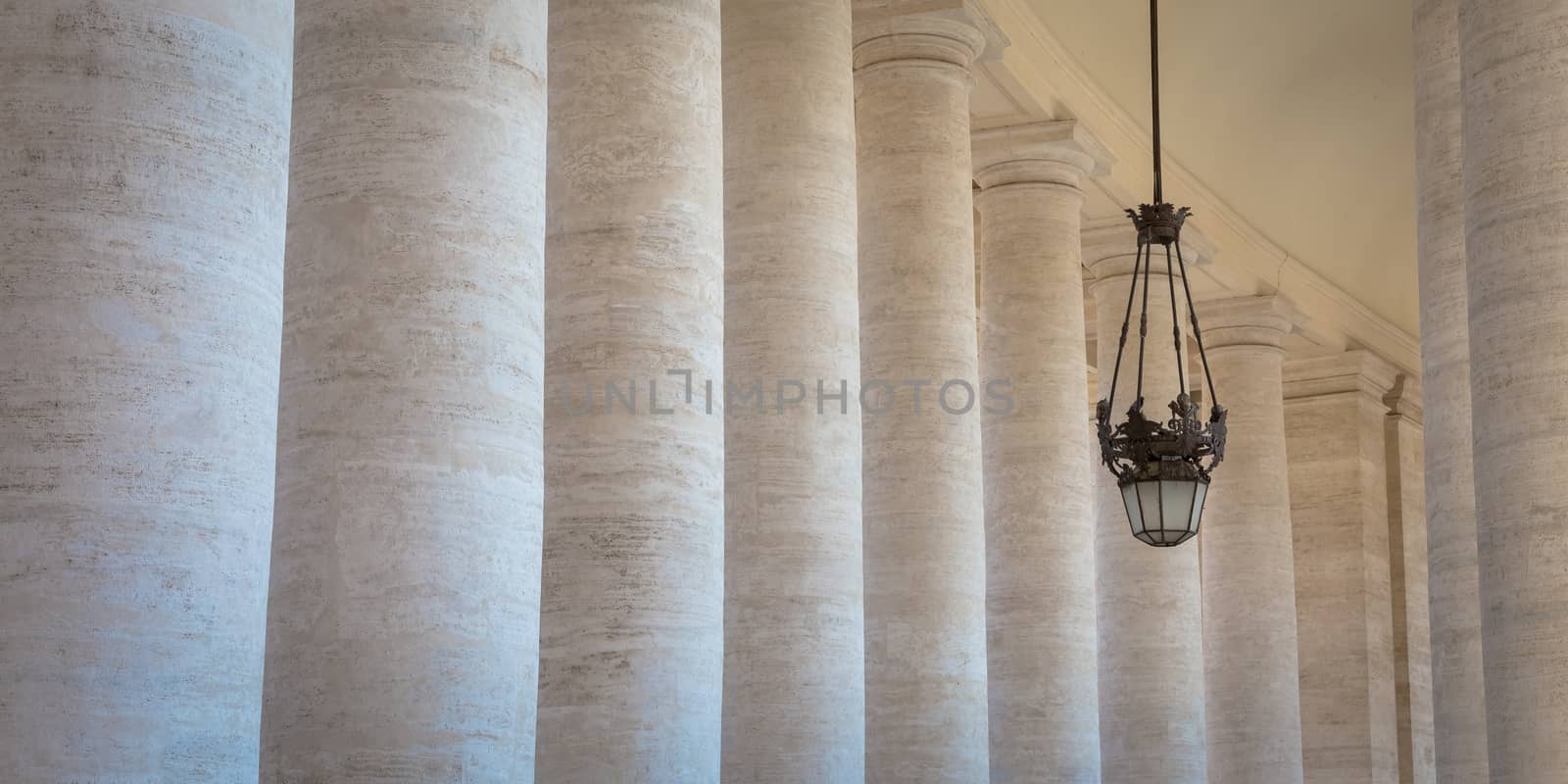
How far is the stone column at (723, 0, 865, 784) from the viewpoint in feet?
88.5

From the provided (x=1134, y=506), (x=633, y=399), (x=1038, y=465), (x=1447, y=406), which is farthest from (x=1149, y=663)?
(x=633, y=399)

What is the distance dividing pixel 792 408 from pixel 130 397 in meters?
17.4

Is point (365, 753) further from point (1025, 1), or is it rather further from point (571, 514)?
point (1025, 1)

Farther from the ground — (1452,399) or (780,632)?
(1452,399)

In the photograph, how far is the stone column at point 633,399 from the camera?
20219 mm

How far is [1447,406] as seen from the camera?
1197 inches

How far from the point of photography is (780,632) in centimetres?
2730

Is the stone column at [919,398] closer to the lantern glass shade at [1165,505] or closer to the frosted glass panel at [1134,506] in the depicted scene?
the frosted glass panel at [1134,506]

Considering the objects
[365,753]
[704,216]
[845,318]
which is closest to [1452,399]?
[845,318]

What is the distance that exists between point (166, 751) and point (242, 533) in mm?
1532

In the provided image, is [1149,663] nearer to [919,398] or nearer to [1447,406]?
[919,398]

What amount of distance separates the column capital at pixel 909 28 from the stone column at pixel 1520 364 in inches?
456

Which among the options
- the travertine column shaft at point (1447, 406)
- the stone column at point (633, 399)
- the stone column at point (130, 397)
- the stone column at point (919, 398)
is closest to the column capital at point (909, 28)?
the stone column at point (919, 398)

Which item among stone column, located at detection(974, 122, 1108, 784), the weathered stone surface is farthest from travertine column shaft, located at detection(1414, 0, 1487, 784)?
the weathered stone surface
